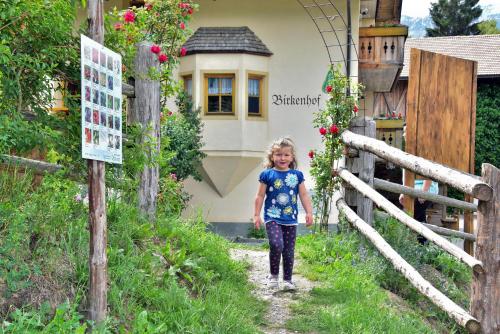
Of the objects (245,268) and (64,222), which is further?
(245,268)

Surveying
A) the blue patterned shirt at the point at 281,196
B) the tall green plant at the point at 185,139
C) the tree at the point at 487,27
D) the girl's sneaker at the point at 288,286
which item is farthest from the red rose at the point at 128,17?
the tree at the point at 487,27

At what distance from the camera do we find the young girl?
5.82 metres

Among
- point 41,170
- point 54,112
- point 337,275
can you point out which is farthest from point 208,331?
point 337,275

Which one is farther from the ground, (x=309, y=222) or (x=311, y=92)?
(x=311, y=92)

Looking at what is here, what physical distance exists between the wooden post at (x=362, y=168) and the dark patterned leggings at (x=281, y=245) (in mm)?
1304

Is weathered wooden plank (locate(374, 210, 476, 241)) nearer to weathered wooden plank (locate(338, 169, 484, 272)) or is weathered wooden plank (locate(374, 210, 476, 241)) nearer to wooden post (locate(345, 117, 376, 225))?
wooden post (locate(345, 117, 376, 225))

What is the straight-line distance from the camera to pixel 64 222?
4258mm

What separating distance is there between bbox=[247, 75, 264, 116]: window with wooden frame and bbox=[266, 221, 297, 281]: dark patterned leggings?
9247 mm

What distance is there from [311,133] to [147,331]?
11360mm

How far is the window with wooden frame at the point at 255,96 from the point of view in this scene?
15.0 metres

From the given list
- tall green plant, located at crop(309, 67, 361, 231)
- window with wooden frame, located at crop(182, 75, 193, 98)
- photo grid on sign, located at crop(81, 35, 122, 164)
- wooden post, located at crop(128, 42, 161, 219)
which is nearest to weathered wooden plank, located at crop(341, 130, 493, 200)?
tall green plant, located at crop(309, 67, 361, 231)

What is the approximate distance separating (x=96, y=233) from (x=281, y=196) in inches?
96.3

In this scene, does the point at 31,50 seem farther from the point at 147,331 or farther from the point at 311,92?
the point at 311,92

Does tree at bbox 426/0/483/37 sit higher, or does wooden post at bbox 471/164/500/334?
tree at bbox 426/0/483/37
